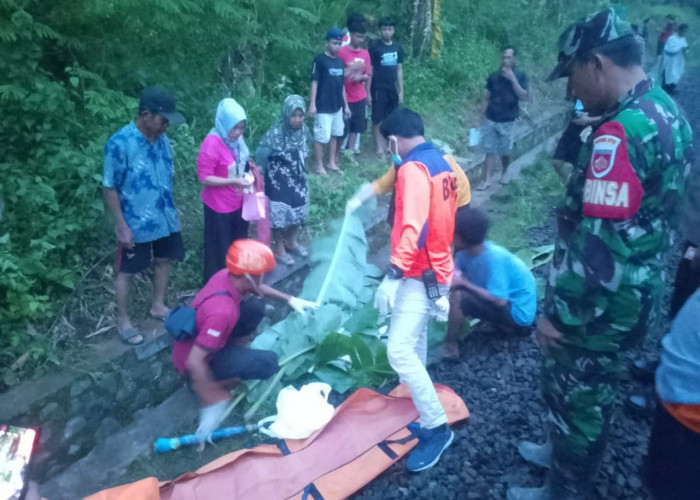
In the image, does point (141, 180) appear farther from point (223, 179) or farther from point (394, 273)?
point (394, 273)

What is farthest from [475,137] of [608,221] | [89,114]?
[608,221]

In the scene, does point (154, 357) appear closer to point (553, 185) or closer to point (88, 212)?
point (88, 212)

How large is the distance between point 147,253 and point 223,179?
85 cm

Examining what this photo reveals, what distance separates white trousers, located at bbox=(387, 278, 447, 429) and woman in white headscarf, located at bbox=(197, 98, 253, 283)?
201cm

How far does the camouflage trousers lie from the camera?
8.44ft

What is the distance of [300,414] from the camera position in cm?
383

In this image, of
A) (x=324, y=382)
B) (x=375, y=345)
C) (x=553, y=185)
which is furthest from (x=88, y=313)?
(x=553, y=185)

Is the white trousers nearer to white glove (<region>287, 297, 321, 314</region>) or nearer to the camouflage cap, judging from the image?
white glove (<region>287, 297, 321, 314</region>)

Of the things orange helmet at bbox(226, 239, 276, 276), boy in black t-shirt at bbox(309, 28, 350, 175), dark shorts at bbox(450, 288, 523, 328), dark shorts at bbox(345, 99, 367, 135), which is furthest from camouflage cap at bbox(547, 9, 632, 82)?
dark shorts at bbox(345, 99, 367, 135)

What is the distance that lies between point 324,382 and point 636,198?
2760 millimetres

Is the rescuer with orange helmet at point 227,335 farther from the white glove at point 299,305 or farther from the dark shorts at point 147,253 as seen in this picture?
the dark shorts at point 147,253

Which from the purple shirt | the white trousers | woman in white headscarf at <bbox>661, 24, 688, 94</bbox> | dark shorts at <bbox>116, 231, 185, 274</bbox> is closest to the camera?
the white trousers

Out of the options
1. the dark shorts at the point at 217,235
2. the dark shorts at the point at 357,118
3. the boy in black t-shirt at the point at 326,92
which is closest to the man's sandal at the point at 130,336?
the dark shorts at the point at 217,235

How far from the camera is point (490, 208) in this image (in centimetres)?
817
